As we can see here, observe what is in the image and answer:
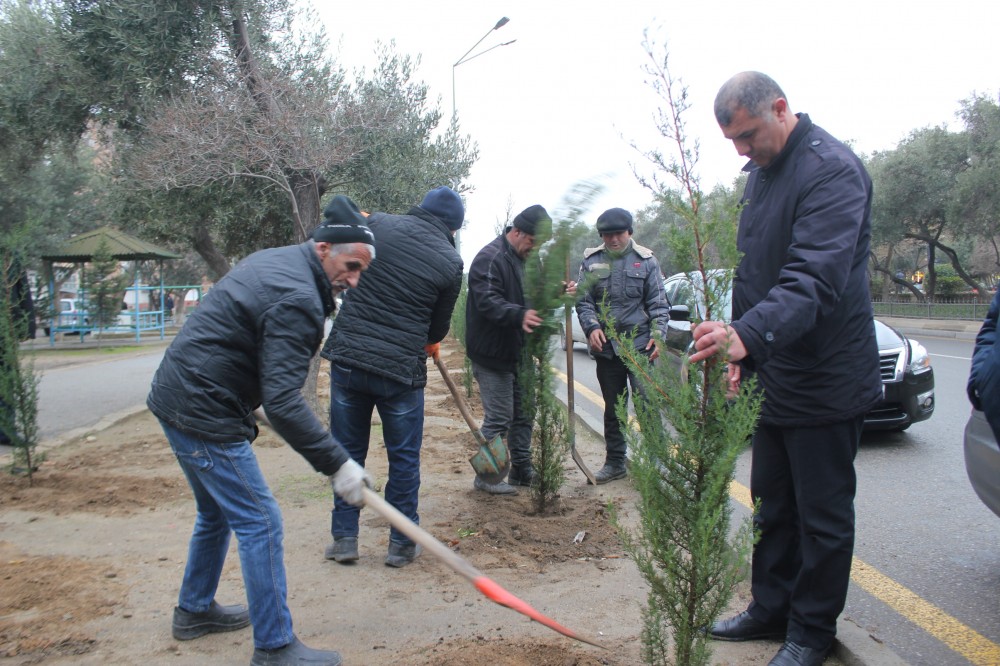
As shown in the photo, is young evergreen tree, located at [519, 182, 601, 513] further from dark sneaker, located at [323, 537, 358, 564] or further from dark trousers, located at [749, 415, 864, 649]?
dark trousers, located at [749, 415, 864, 649]

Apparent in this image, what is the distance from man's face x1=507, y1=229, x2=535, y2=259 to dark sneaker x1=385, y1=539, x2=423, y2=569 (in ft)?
6.81

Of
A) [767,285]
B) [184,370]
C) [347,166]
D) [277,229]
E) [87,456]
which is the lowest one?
[87,456]

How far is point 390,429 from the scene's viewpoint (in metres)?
4.26

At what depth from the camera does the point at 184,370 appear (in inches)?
118

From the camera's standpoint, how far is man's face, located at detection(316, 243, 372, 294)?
10.3 feet

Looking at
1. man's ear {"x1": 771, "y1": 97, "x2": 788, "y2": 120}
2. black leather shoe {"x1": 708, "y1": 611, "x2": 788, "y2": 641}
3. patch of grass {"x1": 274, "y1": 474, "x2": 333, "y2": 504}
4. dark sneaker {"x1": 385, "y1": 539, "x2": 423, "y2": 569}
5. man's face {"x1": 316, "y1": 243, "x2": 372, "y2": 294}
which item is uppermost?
man's ear {"x1": 771, "y1": 97, "x2": 788, "y2": 120}

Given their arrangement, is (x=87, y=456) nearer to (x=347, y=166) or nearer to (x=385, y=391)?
(x=347, y=166)

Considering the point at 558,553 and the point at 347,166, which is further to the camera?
the point at 347,166

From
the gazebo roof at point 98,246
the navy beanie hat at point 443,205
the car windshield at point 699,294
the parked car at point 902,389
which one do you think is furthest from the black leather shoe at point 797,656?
the gazebo roof at point 98,246

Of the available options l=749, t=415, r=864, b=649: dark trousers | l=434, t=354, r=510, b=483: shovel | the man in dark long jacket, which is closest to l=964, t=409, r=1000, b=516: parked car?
the man in dark long jacket

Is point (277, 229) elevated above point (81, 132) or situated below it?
below

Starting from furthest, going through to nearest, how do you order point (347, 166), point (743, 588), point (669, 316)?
point (347, 166), point (669, 316), point (743, 588)

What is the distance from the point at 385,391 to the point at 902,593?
2845 millimetres

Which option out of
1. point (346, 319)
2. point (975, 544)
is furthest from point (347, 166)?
point (975, 544)
